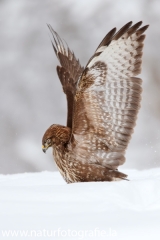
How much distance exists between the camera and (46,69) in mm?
11766

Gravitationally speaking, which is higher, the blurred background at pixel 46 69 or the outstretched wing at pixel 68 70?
the blurred background at pixel 46 69

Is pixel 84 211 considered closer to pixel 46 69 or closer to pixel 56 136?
pixel 56 136

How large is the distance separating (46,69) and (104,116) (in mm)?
8175

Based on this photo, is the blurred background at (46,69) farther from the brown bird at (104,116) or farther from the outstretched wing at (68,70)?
the brown bird at (104,116)

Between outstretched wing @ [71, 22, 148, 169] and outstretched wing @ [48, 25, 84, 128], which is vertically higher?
outstretched wing @ [48, 25, 84, 128]

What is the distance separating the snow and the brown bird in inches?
28.1

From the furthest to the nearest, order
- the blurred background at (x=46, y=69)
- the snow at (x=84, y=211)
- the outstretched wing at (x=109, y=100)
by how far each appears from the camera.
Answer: the blurred background at (x=46, y=69) → the outstretched wing at (x=109, y=100) → the snow at (x=84, y=211)

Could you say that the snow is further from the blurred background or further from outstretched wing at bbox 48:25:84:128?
the blurred background

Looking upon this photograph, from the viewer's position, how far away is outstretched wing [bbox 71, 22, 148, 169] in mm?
3582

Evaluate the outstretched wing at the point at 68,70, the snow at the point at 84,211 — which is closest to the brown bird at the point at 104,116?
the outstretched wing at the point at 68,70

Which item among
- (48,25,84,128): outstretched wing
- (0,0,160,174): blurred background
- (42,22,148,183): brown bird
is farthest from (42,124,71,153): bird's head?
(0,0,160,174): blurred background

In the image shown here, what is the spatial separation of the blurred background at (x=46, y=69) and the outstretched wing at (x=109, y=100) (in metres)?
5.58

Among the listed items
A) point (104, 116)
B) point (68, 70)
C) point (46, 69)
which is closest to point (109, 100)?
point (104, 116)

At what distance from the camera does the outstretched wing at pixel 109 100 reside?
3582mm
